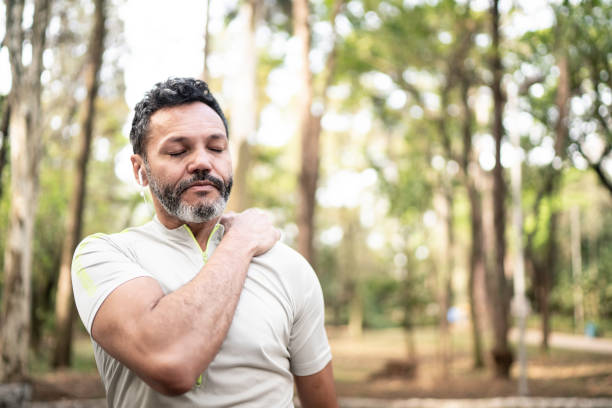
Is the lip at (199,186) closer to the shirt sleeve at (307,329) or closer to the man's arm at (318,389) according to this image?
the shirt sleeve at (307,329)

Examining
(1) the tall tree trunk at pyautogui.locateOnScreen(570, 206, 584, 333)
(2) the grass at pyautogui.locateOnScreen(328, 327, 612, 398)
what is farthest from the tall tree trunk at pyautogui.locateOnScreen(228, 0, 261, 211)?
(1) the tall tree trunk at pyautogui.locateOnScreen(570, 206, 584, 333)

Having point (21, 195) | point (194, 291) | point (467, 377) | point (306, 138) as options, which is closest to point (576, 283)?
point (467, 377)

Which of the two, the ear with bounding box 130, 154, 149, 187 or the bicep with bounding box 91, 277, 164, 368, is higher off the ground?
the ear with bounding box 130, 154, 149, 187

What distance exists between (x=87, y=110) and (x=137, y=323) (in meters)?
14.6

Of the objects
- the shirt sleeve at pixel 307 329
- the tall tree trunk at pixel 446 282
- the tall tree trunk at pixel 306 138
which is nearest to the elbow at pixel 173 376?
the shirt sleeve at pixel 307 329

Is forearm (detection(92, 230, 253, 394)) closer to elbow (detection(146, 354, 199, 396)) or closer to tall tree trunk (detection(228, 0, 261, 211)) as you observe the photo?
elbow (detection(146, 354, 199, 396))

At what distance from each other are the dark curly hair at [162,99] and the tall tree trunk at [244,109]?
24.3 feet

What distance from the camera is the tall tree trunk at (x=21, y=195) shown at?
7176 mm

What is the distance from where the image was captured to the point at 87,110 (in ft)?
49.6

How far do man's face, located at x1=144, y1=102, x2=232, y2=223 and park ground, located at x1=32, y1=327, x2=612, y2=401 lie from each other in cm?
1066

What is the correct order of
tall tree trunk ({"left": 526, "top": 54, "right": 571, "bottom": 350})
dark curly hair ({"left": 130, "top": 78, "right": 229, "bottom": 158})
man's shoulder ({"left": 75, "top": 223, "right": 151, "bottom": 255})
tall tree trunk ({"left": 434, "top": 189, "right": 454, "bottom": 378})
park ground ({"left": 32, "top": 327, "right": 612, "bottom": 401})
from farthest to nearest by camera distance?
tall tree trunk ({"left": 434, "top": 189, "right": 454, "bottom": 378}) → park ground ({"left": 32, "top": 327, "right": 612, "bottom": 401}) → tall tree trunk ({"left": 526, "top": 54, "right": 571, "bottom": 350}) → dark curly hair ({"left": 130, "top": 78, "right": 229, "bottom": 158}) → man's shoulder ({"left": 75, "top": 223, "right": 151, "bottom": 255})

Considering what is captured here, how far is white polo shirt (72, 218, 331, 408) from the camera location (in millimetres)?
1674

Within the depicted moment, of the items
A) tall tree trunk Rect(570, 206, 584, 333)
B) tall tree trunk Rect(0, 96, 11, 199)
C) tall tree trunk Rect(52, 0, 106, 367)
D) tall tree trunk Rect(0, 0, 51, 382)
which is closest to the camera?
tall tree trunk Rect(0, 96, 11, 199)

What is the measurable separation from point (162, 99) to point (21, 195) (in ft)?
20.7
